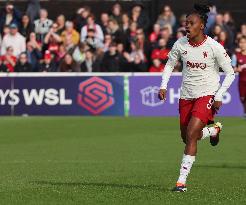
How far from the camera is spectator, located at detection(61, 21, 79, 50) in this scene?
3111 cm

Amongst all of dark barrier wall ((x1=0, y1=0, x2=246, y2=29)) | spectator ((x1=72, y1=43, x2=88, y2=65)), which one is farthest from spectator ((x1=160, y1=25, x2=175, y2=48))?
dark barrier wall ((x1=0, y1=0, x2=246, y2=29))

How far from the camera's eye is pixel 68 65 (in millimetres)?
30484

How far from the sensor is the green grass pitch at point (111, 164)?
446 inches

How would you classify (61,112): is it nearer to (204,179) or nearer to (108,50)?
(108,50)

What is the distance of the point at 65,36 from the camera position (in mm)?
31438

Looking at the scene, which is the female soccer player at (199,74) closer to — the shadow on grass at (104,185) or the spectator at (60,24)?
the shadow on grass at (104,185)

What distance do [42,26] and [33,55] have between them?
1.16 metres

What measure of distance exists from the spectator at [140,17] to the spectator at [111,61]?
6.15ft

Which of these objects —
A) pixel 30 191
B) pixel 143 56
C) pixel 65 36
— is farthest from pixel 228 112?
pixel 30 191

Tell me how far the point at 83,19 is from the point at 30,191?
68.0ft

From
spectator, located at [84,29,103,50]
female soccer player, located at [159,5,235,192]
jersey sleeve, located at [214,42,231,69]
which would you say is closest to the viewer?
female soccer player, located at [159,5,235,192]

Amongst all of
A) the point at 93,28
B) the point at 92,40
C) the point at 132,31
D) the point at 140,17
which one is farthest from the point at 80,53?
the point at 140,17

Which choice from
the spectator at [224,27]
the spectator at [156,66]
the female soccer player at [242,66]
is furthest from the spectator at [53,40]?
the female soccer player at [242,66]

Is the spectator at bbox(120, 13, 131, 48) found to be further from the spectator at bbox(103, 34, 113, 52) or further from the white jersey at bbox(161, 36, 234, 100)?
the white jersey at bbox(161, 36, 234, 100)
